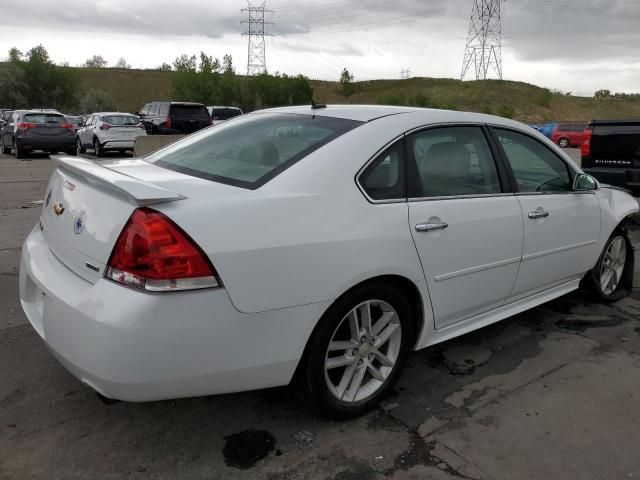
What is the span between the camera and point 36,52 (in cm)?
6450

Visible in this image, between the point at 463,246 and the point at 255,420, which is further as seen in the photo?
the point at 463,246

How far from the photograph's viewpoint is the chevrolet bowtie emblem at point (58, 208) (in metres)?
2.67

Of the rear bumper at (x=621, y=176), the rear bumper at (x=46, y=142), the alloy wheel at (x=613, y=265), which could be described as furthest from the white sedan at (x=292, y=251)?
the rear bumper at (x=46, y=142)

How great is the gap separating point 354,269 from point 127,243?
975 millimetres

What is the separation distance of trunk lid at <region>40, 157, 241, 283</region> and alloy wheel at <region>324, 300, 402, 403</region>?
2.91 feet

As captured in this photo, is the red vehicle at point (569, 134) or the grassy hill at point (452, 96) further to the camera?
the grassy hill at point (452, 96)

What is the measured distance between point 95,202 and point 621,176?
24.1ft

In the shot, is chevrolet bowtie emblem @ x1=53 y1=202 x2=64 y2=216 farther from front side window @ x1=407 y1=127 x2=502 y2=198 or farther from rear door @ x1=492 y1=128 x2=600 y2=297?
rear door @ x1=492 y1=128 x2=600 y2=297

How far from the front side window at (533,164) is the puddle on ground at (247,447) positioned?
2.17 meters

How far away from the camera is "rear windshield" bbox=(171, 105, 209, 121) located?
19594mm

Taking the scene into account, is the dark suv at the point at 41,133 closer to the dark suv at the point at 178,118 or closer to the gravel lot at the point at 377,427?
the dark suv at the point at 178,118

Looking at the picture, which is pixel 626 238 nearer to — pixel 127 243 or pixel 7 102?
pixel 127 243

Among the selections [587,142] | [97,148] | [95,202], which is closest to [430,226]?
[95,202]

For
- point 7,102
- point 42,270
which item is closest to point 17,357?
point 42,270
